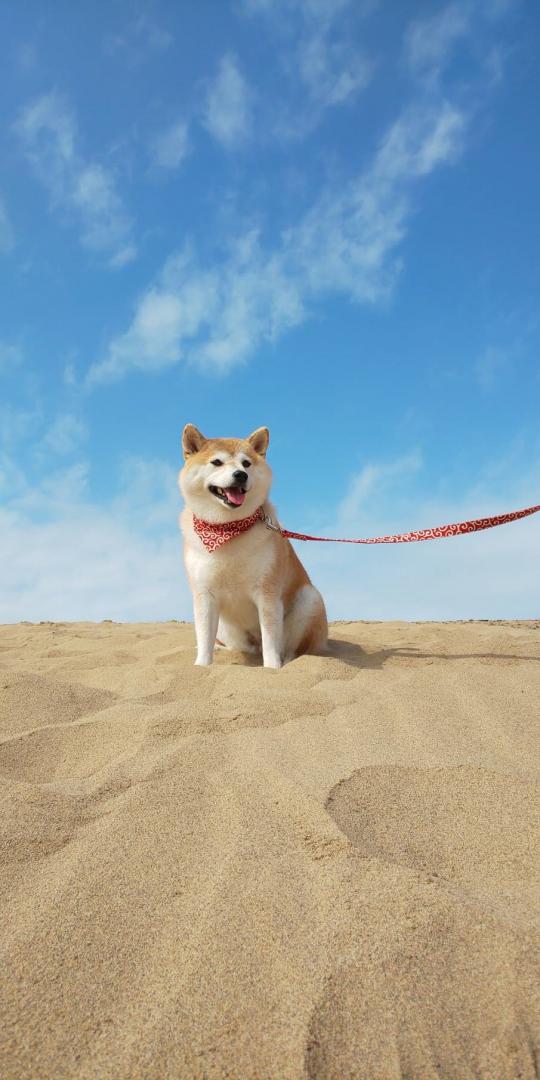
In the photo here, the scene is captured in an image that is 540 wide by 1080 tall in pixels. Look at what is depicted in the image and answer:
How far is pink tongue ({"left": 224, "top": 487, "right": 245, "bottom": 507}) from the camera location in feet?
15.7

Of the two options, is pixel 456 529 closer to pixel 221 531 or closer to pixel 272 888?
pixel 221 531

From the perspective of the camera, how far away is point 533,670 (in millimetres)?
4172

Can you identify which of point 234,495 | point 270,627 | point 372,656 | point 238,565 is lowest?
point 372,656

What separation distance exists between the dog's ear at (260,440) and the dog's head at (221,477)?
0.04 m

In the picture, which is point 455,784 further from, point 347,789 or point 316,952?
point 316,952

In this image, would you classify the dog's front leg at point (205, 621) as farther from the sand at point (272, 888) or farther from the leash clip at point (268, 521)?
the sand at point (272, 888)

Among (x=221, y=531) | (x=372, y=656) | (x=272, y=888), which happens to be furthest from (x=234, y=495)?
(x=272, y=888)

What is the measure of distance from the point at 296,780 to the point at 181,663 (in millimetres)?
2439

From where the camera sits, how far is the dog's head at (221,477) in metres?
4.77

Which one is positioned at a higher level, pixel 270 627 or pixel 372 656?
pixel 270 627

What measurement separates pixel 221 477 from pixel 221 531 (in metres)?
0.45

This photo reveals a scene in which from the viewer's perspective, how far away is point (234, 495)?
4.79 meters

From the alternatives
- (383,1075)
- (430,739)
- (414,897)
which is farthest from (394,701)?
(383,1075)

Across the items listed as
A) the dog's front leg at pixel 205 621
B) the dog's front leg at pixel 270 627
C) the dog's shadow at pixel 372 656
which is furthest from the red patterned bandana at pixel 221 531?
the dog's shadow at pixel 372 656
